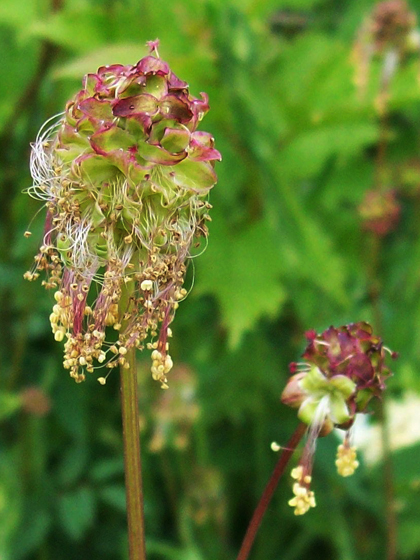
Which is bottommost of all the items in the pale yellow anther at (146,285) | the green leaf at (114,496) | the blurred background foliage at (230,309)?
the pale yellow anther at (146,285)

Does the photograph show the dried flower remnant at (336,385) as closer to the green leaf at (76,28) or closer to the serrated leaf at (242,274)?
the serrated leaf at (242,274)

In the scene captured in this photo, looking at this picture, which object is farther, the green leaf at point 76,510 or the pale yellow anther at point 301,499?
the green leaf at point 76,510

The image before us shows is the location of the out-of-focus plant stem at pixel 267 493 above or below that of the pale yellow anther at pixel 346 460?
below

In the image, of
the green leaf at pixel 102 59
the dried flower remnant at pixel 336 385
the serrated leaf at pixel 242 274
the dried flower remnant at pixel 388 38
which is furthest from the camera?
the dried flower remnant at pixel 388 38

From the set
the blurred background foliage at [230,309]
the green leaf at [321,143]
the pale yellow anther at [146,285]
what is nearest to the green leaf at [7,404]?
the blurred background foliage at [230,309]

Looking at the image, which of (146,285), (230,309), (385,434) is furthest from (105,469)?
(146,285)

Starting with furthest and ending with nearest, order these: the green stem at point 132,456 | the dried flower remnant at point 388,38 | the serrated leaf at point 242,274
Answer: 1. the dried flower remnant at point 388,38
2. the serrated leaf at point 242,274
3. the green stem at point 132,456

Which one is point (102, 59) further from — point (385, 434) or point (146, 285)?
point (146, 285)

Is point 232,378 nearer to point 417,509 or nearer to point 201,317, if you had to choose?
point 201,317
